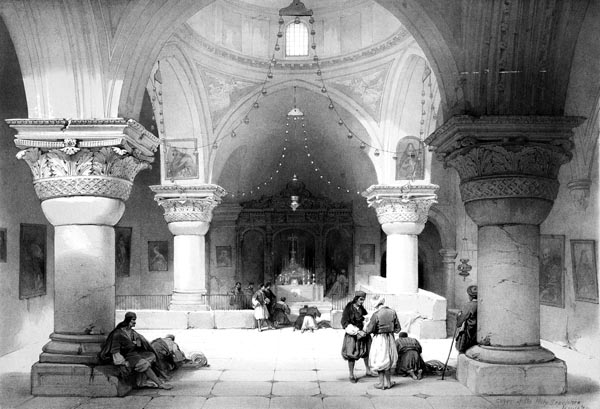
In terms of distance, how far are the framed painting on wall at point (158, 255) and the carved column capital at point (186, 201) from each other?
210 inches

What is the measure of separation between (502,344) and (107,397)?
16.7 feet

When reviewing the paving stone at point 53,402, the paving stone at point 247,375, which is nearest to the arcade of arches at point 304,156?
the paving stone at point 53,402

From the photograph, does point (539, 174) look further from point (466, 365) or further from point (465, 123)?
point (466, 365)

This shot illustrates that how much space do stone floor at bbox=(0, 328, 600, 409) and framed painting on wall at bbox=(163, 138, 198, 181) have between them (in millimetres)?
5597

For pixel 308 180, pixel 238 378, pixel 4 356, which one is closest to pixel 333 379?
pixel 238 378

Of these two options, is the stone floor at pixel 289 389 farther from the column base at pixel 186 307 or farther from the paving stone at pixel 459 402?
the column base at pixel 186 307

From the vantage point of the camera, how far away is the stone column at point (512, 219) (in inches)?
286

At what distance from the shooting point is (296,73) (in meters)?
15.9

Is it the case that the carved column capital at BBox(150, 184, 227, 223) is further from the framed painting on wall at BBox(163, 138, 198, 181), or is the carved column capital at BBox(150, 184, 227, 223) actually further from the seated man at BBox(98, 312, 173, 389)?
the seated man at BBox(98, 312, 173, 389)

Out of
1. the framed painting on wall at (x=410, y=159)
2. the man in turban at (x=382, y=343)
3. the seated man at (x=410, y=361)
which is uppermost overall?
the framed painting on wall at (x=410, y=159)

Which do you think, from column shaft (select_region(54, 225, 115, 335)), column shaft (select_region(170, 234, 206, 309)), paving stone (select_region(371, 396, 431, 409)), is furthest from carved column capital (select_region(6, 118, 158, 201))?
column shaft (select_region(170, 234, 206, 309))

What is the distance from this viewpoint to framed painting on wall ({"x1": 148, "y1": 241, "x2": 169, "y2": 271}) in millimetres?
20156

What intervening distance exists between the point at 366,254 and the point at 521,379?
14956mm

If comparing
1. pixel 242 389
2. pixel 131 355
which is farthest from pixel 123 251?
pixel 242 389
